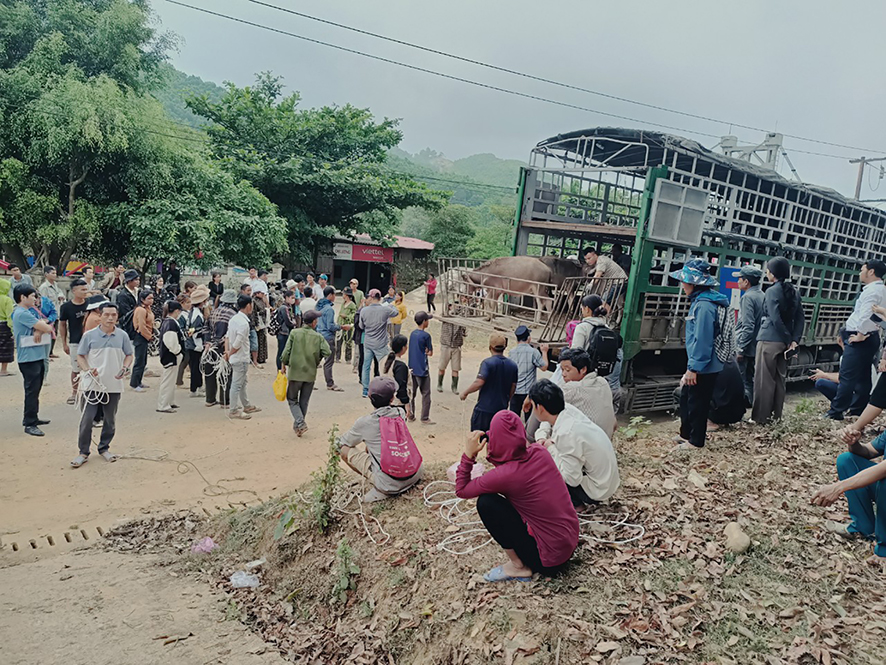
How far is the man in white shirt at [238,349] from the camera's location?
287 inches

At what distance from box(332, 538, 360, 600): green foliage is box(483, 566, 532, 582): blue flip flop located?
38.1 inches

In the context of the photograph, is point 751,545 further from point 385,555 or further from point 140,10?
point 140,10

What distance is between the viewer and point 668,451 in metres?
5.27

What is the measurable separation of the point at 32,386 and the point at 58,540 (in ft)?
9.04

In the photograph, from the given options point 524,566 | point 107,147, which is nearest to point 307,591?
point 524,566

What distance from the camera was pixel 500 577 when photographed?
3.28 m

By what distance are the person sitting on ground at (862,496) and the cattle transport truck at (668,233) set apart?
3819 millimetres

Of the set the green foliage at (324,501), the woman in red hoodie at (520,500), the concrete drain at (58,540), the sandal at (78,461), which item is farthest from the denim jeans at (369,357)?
the woman in red hoodie at (520,500)

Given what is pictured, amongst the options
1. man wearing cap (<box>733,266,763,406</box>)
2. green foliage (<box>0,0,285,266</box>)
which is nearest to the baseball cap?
man wearing cap (<box>733,266,763,406</box>)

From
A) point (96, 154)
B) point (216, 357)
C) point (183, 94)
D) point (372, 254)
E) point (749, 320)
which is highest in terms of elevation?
A: point (183, 94)

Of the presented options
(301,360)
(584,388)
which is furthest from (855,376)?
(301,360)

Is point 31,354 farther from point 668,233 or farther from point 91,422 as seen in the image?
point 668,233

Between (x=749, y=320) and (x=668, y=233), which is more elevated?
(x=668, y=233)

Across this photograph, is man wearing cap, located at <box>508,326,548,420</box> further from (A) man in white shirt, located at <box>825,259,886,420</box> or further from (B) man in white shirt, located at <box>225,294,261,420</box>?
(B) man in white shirt, located at <box>225,294,261,420</box>
